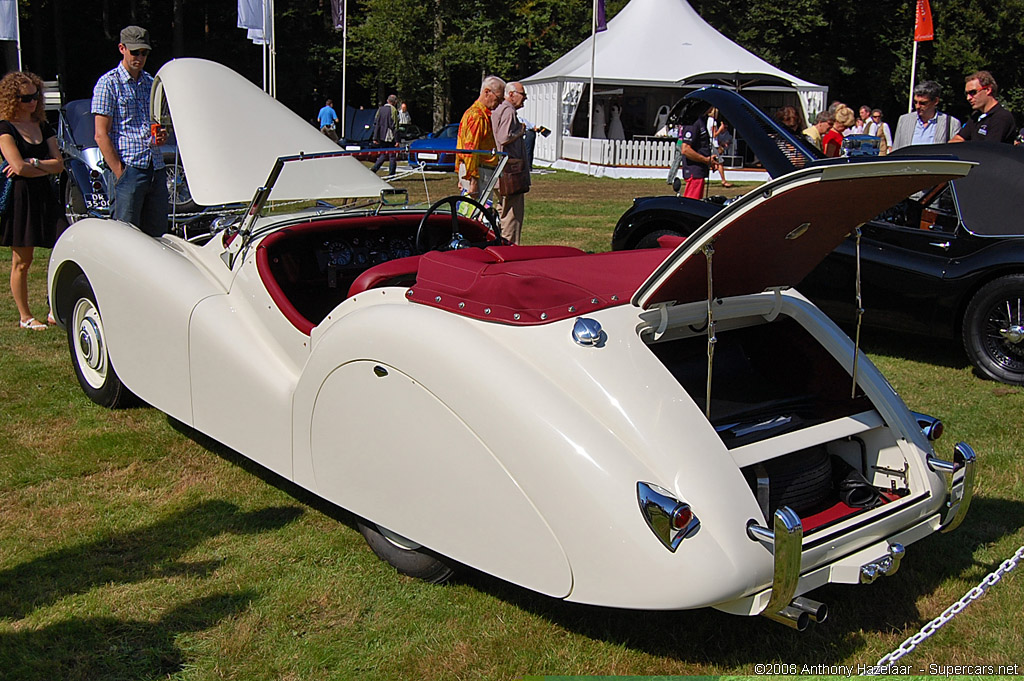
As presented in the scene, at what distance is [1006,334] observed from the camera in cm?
574

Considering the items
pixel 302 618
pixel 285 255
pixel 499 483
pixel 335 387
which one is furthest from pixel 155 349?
pixel 499 483

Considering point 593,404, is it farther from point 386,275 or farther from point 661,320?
point 386,275

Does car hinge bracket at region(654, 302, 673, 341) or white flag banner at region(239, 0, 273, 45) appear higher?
white flag banner at region(239, 0, 273, 45)

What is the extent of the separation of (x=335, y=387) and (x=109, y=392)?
230cm

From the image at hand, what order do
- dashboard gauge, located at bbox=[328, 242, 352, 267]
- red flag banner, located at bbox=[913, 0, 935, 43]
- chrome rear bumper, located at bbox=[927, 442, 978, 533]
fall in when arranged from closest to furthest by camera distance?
chrome rear bumper, located at bbox=[927, 442, 978, 533] → dashboard gauge, located at bbox=[328, 242, 352, 267] → red flag banner, located at bbox=[913, 0, 935, 43]

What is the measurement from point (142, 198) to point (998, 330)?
564 cm

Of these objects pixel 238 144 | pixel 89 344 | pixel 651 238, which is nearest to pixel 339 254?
pixel 238 144

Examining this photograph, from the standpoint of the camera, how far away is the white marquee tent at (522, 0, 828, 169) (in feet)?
78.7

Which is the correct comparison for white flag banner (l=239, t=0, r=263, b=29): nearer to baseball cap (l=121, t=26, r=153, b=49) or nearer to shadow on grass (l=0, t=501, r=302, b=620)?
baseball cap (l=121, t=26, r=153, b=49)

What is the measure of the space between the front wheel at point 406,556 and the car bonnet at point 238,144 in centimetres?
175

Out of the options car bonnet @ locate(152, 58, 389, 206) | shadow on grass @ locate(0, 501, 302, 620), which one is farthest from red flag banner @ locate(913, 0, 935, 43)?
shadow on grass @ locate(0, 501, 302, 620)

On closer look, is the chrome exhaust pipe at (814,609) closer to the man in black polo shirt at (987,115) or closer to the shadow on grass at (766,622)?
the shadow on grass at (766,622)

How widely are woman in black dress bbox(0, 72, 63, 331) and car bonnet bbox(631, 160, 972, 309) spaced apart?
5065mm

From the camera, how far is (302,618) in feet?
10.2
